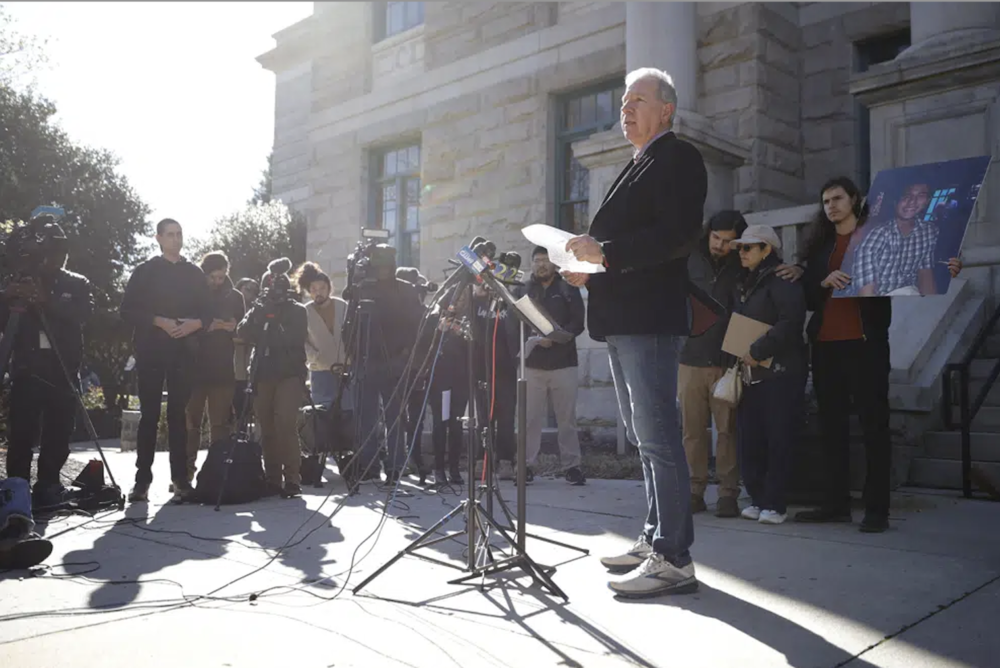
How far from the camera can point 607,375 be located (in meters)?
9.95

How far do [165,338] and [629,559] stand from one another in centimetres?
426

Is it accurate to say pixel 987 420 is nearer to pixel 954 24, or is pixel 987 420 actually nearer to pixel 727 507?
pixel 727 507

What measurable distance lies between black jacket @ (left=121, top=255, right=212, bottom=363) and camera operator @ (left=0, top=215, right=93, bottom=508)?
1.27 feet

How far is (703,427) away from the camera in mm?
5555

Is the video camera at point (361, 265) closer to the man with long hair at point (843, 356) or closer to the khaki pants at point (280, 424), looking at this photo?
the khaki pants at point (280, 424)

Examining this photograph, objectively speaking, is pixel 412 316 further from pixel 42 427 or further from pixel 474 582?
pixel 474 582

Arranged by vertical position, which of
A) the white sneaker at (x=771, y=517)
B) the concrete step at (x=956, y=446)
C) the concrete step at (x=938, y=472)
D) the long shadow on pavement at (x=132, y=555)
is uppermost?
the concrete step at (x=956, y=446)

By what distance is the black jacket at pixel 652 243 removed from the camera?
3.40m

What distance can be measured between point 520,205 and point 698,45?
3.28 m

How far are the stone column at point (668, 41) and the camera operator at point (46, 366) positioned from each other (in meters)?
6.37

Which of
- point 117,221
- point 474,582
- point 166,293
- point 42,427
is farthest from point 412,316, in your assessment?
point 117,221

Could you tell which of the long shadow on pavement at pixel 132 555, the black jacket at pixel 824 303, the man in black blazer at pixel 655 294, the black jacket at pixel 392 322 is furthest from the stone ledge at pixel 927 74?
the long shadow on pavement at pixel 132 555

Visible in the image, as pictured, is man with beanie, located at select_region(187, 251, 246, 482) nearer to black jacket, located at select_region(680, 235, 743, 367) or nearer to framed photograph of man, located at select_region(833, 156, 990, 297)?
black jacket, located at select_region(680, 235, 743, 367)

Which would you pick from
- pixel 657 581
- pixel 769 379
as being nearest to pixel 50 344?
pixel 657 581
